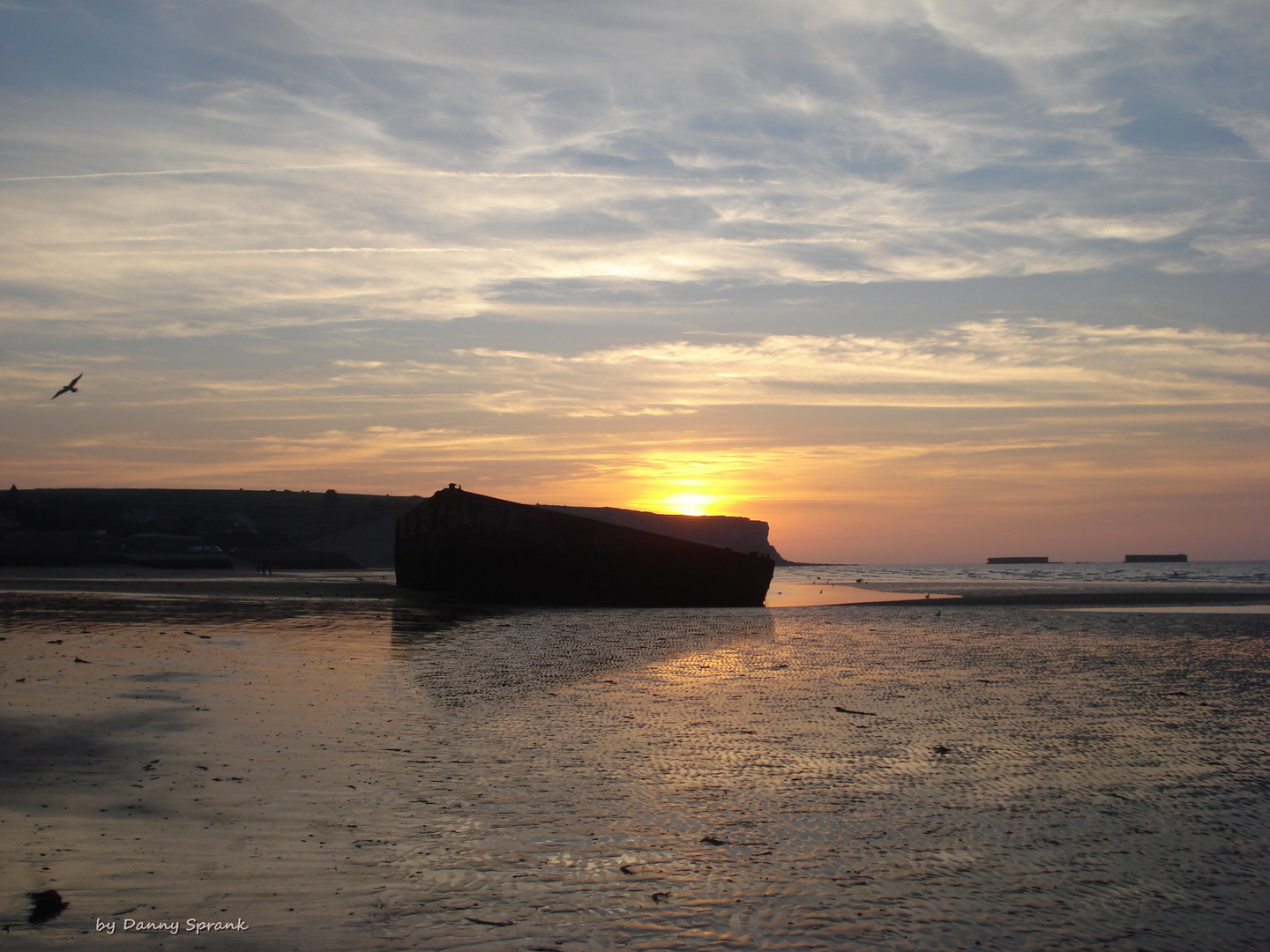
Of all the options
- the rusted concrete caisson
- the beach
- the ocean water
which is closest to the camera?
the beach

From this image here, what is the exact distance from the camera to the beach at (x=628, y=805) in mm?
3312

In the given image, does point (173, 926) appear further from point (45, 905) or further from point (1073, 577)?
point (1073, 577)

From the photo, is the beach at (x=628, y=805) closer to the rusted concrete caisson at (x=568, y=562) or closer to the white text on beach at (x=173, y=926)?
the white text on beach at (x=173, y=926)

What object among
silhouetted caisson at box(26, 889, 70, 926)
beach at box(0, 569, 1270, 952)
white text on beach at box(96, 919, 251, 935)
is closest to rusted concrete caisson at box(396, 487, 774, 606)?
beach at box(0, 569, 1270, 952)

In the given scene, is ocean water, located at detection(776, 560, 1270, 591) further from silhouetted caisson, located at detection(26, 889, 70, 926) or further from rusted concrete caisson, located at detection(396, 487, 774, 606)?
silhouetted caisson, located at detection(26, 889, 70, 926)

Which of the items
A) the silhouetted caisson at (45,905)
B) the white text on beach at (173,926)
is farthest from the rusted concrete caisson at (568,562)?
the white text on beach at (173,926)

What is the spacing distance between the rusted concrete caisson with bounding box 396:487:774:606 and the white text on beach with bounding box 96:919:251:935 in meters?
21.4

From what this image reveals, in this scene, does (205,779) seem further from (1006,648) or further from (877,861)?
(1006,648)

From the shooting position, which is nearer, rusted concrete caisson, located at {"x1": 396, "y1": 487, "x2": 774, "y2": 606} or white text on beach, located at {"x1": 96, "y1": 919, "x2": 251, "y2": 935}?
white text on beach, located at {"x1": 96, "y1": 919, "x2": 251, "y2": 935}

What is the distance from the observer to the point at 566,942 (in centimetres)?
311

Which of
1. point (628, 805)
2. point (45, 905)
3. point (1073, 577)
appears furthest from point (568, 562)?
point (1073, 577)

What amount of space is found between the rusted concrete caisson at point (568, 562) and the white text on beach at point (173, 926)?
21384 millimetres

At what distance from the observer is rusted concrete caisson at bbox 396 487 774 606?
24.8 metres

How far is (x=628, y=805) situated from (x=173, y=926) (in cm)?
226
